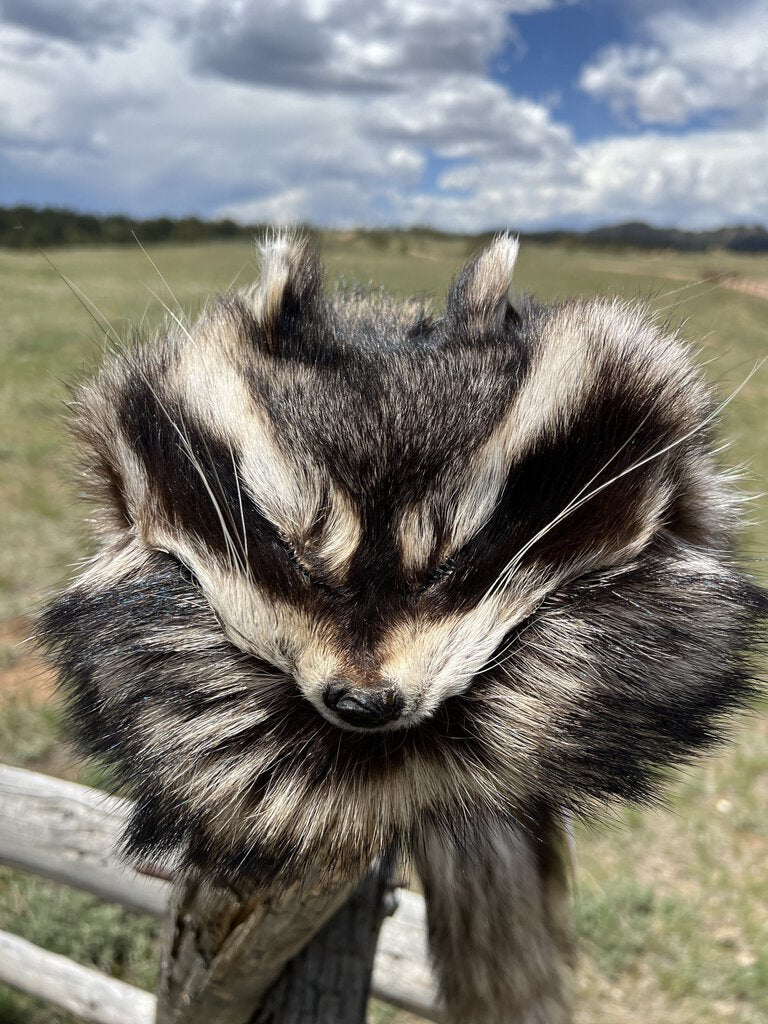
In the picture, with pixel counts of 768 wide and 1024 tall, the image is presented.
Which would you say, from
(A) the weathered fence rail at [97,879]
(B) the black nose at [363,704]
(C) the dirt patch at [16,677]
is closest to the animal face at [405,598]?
(B) the black nose at [363,704]

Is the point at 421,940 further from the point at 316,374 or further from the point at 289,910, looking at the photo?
the point at 316,374

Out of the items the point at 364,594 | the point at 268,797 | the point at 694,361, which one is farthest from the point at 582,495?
the point at 268,797

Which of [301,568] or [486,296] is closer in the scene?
[301,568]

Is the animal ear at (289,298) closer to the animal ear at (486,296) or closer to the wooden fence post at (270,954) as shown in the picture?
the animal ear at (486,296)

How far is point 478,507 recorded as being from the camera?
1070mm

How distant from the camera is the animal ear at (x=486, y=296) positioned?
1.33 metres

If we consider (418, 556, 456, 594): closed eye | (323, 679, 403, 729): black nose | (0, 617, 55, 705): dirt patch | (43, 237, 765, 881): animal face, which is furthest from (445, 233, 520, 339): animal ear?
(0, 617, 55, 705): dirt patch

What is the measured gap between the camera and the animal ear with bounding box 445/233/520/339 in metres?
1.33

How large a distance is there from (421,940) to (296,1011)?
87 cm

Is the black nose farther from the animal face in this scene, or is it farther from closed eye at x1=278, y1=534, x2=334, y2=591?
closed eye at x1=278, y1=534, x2=334, y2=591

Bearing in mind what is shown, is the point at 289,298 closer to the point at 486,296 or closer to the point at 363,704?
the point at 486,296

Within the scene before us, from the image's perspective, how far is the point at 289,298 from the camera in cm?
132

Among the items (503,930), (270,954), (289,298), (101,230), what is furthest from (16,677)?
(289,298)

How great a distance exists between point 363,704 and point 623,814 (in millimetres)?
3531
